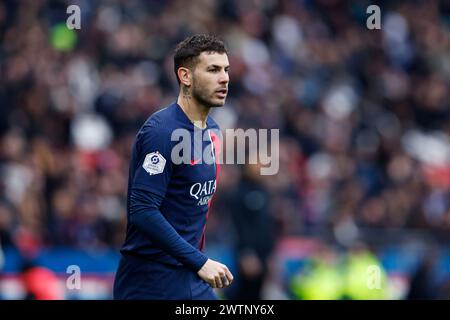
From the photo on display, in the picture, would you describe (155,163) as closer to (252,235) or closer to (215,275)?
→ (215,275)

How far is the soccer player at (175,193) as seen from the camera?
18.7ft

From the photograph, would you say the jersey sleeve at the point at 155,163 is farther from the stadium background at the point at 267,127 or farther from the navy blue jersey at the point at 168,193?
the stadium background at the point at 267,127

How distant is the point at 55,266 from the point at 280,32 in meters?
6.74

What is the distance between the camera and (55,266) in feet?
36.4

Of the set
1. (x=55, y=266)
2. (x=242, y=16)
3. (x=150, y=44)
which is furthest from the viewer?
(x=242, y=16)

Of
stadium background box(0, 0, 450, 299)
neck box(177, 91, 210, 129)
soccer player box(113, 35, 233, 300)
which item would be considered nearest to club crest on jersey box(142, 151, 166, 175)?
soccer player box(113, 35, 233, 300)

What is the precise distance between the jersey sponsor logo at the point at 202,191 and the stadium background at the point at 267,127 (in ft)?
12.8

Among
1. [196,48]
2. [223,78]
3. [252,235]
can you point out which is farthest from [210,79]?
[252,235]

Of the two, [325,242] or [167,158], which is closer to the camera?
[167,158]

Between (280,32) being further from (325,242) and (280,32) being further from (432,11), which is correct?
(325,242)

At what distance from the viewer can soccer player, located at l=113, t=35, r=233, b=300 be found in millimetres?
5715

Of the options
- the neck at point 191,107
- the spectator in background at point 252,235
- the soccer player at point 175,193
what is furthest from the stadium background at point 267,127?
the neck at point 191,107

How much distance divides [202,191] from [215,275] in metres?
0.64

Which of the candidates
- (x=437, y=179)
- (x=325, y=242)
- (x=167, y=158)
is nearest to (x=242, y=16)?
(x=437, y=179)
